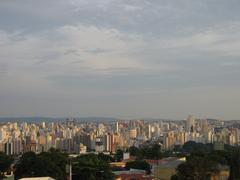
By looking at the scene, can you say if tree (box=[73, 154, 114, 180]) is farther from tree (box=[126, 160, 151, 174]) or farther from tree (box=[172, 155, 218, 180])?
tree (box=[126, 160, 151, 174])

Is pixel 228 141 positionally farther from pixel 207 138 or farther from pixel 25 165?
pixel 25 165

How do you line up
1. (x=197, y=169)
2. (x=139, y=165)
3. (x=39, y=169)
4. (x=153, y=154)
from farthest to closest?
(x=153, y=154) → (x=139, y=165) → (x=39, y=169) → (x=197, y=169)

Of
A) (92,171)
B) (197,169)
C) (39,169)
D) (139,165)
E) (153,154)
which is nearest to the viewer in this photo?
(197,169)

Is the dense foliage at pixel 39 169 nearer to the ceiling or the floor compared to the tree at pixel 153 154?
nearer to the ceiling

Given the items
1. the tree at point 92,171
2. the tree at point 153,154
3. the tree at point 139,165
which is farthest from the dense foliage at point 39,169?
the tree at point 153,154

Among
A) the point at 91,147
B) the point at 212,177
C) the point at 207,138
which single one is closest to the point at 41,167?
the point at 212,177

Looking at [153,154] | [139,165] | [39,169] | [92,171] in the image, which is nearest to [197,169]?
[92,171]

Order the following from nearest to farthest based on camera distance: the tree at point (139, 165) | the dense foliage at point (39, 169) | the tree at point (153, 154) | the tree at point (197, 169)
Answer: the tree at point (197, 169) < the dense foliage at point (39, 169) < the tree at point (139, 165) < the tree at point (153, 154)

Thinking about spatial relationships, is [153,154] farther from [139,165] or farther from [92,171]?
[92,171]

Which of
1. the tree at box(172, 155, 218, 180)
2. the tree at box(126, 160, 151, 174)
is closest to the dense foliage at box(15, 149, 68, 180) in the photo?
the tree at box(172, 155, 218, 180)

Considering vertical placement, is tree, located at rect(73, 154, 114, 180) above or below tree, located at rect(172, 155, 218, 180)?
below

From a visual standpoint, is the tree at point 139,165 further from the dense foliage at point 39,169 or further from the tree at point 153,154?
the dense foliage at point 39,169
